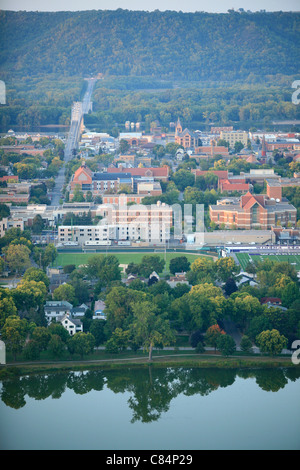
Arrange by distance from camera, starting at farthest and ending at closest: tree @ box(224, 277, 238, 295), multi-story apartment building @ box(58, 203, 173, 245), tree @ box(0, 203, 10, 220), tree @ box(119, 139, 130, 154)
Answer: tree @ box(119, 139, 130, 154), tree @ box(0, 203, 10, 220), multi-story apartment building @ box(58, 203, 173, 245), tree @ box(224, 277, 238, 295)

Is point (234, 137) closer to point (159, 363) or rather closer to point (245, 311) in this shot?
point (245, 311)

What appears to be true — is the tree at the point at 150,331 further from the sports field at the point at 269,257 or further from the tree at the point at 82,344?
the sports field at the point at 269,257

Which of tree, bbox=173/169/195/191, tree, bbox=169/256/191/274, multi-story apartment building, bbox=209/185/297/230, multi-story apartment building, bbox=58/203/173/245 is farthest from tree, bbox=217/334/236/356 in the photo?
tree, bbox=173/169/195/191

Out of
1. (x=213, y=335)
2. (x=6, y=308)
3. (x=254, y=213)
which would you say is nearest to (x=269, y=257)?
(x=254, y=213)

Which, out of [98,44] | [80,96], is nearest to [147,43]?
[98,44]

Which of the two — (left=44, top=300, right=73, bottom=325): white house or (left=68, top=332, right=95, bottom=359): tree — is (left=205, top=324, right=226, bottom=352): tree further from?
(left=44, top=300, right=73, bottom=325): white house

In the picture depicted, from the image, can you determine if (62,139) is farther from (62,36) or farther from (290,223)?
→ (62,36)
